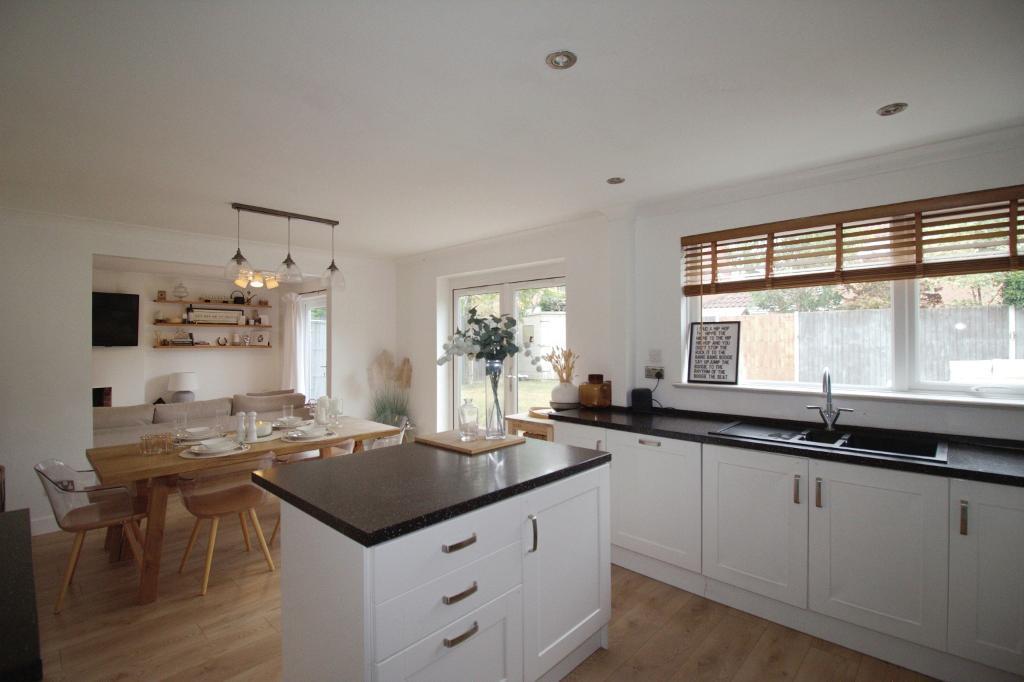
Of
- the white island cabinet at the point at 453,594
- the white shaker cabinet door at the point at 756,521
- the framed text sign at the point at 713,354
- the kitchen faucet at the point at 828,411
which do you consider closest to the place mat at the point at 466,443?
the white island cabinet at the point at 453,594

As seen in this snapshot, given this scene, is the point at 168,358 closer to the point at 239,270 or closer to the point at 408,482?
the point at 239,270

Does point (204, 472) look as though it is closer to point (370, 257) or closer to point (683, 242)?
point (370, 257)

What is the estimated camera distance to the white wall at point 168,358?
5926 mm

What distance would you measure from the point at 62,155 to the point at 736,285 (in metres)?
3.94

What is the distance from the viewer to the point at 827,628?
223 centimetres

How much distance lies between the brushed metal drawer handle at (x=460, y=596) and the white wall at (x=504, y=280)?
7.36ft

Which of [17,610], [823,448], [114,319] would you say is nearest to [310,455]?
[17,610]

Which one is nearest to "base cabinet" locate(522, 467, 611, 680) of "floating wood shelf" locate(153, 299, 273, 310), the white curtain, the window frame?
the window frame

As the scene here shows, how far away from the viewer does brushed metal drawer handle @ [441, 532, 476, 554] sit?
143 cm

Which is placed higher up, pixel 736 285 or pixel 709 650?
pixel 736 285

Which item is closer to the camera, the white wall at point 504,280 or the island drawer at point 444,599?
the island drawer at point 444,599

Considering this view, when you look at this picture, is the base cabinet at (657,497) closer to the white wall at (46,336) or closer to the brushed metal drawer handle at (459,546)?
the brushed metal drawer handle at (459,546)

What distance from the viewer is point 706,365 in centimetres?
325

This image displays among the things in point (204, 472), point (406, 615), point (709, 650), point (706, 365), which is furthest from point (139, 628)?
point (706, 365)
